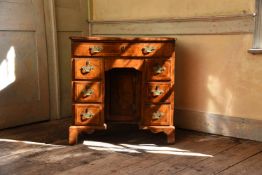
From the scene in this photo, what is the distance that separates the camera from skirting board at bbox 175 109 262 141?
2.61m

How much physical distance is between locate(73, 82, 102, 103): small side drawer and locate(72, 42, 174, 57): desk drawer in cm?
22

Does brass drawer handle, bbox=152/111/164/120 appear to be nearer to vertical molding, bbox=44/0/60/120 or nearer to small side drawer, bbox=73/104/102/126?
small side drawer, bbox=73/104/102/126

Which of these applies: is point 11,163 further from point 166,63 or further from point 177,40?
point 177,40

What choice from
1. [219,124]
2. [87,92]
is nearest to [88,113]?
[87,92]

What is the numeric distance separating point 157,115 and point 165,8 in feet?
3.35

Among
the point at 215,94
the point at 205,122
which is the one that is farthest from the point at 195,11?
the point at 205,122

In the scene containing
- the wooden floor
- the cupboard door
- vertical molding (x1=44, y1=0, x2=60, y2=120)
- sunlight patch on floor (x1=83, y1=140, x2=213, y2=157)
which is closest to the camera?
the wooden floor

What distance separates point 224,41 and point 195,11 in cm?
37

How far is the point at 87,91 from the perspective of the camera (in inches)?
99.8

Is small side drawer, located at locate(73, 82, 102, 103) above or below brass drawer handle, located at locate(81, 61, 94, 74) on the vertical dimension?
below

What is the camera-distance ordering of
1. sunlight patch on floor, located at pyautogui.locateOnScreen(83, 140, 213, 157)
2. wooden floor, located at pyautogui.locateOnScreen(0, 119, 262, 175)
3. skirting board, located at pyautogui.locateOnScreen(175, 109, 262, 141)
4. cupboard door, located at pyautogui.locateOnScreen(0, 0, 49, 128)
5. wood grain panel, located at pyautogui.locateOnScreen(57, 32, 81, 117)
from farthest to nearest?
wood grain panel, located at pyautogui.locateOnScreen(57, 32, 81, 117) → cupboard door, located at pyautogui.locateOnScreen(0, 0, 49, 128) → skirting board, located at pyautogui.locateOnScreen(175, 109, 262, 141) → sunlight patch on floor, located at pyautogui.locateOnScreen(83, 140, 213, 157) → wooden floor, located at pyautogui.locateOnScreen(0, 119, 262, 175)

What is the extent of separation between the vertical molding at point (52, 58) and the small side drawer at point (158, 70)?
→ 3.90ft

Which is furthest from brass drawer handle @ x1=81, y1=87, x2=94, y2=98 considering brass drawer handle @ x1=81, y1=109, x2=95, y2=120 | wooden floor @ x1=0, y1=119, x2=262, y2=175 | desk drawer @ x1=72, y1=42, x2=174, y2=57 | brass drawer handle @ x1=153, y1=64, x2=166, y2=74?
brass drawer handle @ x1=153, y1=64, x2=166, y2=74

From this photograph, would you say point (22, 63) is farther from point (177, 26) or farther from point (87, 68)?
point (177, 26)
